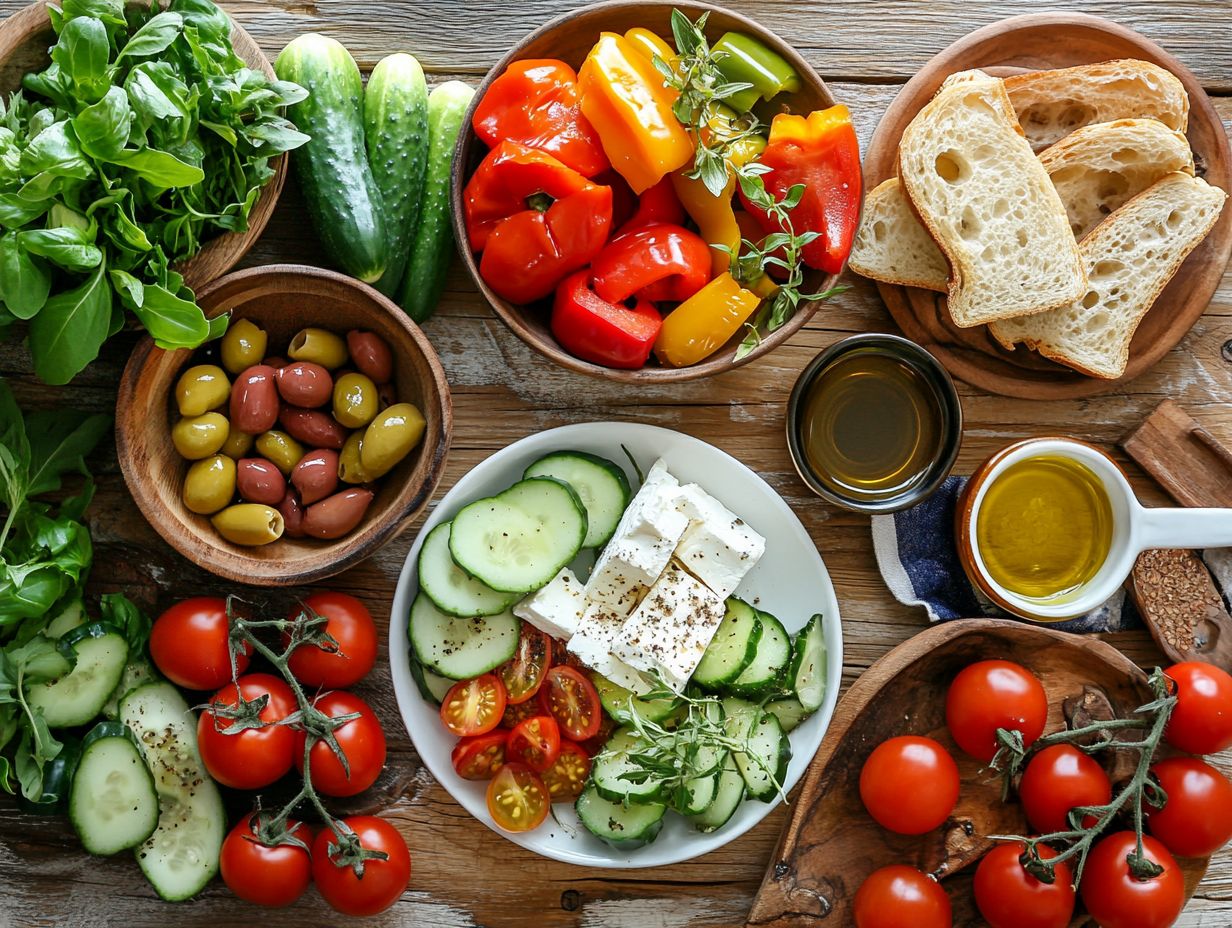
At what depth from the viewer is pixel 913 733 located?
1859 mm

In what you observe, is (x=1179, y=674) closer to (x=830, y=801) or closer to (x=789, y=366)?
(x=830, y=801)

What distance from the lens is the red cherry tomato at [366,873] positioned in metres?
1.68

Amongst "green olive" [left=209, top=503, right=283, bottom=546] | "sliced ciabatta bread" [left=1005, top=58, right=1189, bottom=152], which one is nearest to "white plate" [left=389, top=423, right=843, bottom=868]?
"green olive" [left=209, top=503, right=283, bottom=546]

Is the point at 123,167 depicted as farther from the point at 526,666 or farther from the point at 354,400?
the point at 526,666

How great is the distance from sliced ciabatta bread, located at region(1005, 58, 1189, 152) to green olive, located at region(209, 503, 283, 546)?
1.50 metres

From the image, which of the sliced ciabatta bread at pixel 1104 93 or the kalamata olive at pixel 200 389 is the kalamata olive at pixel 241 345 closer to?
the kalamata olive at pixel 200 389

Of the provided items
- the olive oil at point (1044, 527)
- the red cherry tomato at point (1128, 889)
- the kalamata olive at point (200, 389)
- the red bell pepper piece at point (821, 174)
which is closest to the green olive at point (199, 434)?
the kalamata olive at point (200, 389)

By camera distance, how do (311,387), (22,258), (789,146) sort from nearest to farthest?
(22,258) → (789,146) → (311,387)

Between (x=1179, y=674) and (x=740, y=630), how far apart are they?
801 millimetres

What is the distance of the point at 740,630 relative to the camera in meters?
1.77

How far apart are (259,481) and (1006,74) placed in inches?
60.2

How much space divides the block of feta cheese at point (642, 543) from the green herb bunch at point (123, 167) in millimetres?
729

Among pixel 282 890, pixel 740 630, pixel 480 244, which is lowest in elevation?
pixel 282 890

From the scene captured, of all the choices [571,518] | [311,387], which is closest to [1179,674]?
[571,518]
